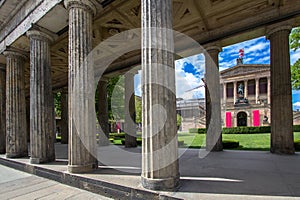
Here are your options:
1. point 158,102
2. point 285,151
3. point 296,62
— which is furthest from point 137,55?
point 296,62

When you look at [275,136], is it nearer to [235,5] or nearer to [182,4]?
[235,5]

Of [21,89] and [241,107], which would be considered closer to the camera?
[21,89]

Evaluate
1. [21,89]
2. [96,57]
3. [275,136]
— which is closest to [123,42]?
[96,57]

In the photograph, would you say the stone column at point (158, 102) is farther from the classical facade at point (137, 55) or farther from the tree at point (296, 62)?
the tree at point (296, 62)

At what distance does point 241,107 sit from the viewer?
45.2 m

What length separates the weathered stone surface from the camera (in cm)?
712

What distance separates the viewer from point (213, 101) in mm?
9586

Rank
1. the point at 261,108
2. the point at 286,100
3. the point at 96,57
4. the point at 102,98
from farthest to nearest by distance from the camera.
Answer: the point at 261,108 → the point at 102,98 → the point at 96,57 → the point at 286,100

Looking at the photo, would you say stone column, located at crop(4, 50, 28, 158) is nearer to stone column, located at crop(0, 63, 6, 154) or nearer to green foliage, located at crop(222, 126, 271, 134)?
stone column, located at crop(0, 63, 6, 154)

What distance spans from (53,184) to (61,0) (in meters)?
5.76

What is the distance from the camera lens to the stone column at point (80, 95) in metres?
5.59

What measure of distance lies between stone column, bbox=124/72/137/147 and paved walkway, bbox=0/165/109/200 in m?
6.42

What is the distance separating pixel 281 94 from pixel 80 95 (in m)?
8.40

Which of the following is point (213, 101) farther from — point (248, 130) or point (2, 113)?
point (248, 130)
